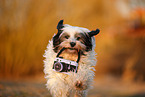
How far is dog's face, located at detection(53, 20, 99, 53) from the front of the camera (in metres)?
2.94

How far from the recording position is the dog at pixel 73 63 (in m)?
2.94

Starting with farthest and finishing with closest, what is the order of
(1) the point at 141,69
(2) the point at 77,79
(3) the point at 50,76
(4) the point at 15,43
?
1. (1) the point at 141,69
2. (4) the point at 15,43
3. (3) the point at 50,76
4. (2) the point at 77,79

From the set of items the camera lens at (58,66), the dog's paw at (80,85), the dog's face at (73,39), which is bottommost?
the dog's paw at (80,85)

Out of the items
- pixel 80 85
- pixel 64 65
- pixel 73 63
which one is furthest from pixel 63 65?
pixel 80 85

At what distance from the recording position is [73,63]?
299 centimetres

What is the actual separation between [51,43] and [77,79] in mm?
780

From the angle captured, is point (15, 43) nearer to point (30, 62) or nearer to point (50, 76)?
point (30, 62)

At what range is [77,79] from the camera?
115 inches

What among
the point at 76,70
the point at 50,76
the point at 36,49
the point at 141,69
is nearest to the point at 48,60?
the point at 50,76

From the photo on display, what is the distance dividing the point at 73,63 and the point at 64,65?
0.47ft

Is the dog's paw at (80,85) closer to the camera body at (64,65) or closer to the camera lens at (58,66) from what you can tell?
the camera body at (64,65)

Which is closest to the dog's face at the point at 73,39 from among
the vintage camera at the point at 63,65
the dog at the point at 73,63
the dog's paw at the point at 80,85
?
the dog at the point at 73,63

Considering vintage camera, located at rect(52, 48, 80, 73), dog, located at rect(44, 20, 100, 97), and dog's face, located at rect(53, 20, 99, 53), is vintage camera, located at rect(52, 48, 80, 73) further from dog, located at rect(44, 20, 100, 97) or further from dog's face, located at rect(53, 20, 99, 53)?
dog's face, located at rect(53, 20, 99, 53)

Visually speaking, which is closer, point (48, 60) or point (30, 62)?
point (48, 60)
